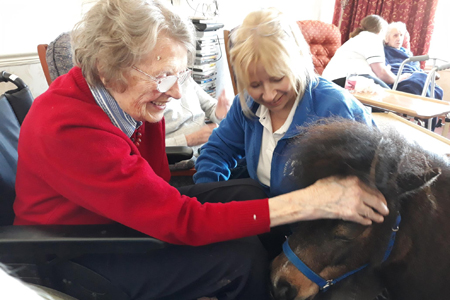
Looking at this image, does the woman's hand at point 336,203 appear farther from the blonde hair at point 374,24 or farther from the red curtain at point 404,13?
the red curtain at point 404,13

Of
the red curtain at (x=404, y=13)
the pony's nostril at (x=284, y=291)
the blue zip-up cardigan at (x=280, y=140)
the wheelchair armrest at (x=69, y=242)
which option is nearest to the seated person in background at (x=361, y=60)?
the red curtain at (x=404, y=13)

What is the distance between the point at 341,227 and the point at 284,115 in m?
0.56

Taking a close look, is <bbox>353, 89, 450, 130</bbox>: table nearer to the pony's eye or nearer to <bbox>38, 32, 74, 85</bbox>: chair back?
the pony's eye

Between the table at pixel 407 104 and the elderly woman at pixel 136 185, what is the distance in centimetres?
185

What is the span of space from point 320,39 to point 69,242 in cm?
391

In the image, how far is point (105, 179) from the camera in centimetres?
79

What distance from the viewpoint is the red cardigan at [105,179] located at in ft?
2.59

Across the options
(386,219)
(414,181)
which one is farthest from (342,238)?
(414,181)

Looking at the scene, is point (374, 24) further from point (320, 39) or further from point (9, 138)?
point (9, 138)

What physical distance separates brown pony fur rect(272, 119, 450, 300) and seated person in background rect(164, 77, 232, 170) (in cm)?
89

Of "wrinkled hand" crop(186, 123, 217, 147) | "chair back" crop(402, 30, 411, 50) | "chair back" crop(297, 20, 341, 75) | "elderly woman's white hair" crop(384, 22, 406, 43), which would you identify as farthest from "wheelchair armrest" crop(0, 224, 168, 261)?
"chair back" crop(402, 30, 411, 50)

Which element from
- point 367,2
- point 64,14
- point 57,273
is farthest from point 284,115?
point 367,2

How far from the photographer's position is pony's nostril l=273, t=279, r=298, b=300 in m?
0.85

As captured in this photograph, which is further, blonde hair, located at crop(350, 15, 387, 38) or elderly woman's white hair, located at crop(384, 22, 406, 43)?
elderly woman's white hair, located at crop(384, 22, 406, 43)
